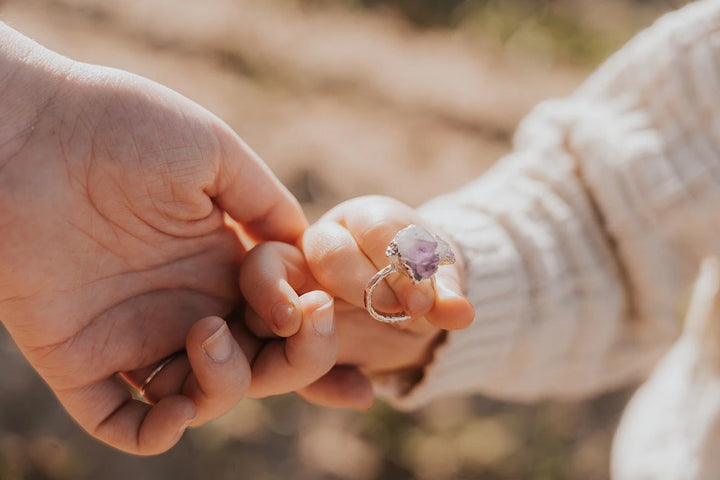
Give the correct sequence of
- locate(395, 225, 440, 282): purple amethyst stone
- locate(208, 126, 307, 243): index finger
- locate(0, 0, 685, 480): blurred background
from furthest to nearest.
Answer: locate(0, 0, 685, 480): blurred background, locate(208, 126, 307, 243): index finger, locate(395, 225, 440, 282): purple amethyst stone

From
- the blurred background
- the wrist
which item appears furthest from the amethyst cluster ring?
the blurred background

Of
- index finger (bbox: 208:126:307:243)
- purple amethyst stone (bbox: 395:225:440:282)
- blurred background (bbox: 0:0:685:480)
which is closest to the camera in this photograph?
purple amethyst stone (bbox: 395:225:440:282)

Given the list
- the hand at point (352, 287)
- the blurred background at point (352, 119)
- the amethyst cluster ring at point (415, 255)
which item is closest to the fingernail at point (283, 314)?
the hand at point (352, 287)

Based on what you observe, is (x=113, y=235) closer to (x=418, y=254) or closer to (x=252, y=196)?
(x=252, y=196)

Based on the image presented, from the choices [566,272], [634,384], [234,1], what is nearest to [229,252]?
[566,272]

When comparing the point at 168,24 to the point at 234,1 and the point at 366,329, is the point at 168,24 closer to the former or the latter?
the point at 234,1

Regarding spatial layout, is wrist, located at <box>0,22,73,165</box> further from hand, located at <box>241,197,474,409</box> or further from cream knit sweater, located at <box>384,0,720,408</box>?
cream knit sweater, located at <box>384,0,720,408</box>

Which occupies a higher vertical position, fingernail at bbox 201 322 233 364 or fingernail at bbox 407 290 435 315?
fingernail at bbox 407 290 435 315
